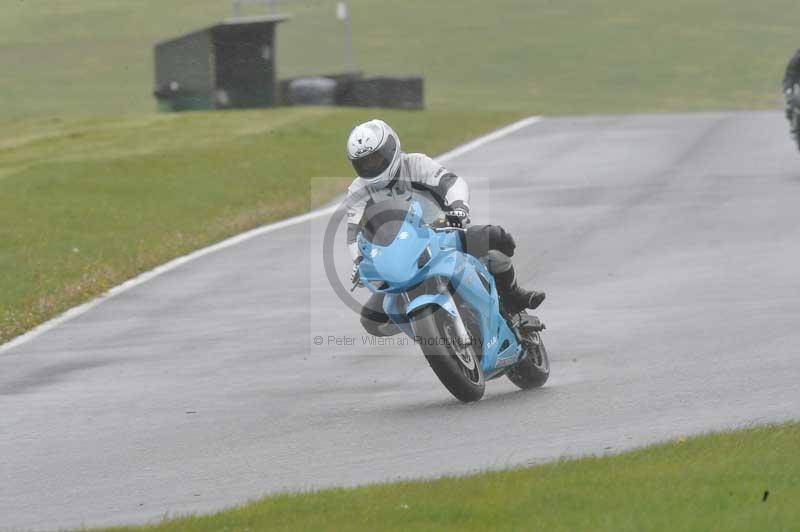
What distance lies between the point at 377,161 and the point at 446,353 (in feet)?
4.08

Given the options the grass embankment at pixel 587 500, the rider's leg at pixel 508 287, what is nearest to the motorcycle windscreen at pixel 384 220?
the rider's leg at pixel 508 287

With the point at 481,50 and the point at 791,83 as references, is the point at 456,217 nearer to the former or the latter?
the point at 791,83

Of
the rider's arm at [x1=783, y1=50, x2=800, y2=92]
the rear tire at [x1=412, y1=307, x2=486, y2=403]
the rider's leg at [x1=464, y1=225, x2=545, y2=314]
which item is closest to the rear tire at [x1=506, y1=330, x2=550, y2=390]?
the rider's leg at [x1=464, y1=225, x2=545, y2=314]

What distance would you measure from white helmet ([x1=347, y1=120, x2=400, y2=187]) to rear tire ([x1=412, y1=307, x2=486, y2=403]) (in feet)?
3.01

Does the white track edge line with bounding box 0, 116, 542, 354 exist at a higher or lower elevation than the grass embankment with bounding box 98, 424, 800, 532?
lower

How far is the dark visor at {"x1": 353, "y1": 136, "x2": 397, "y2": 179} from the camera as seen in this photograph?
32.3ft

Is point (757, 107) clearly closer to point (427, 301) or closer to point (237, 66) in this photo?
point (237, 66)

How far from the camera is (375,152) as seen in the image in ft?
32.2

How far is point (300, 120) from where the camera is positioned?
3359 cm

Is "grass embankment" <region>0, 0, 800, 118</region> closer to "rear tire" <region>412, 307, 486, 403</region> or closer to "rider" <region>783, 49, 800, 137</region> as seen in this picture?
"rider" <region>783, 49, 800, 137</region>

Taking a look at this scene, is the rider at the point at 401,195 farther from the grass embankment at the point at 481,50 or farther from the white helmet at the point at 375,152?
the grass embankment at the point at 481,50

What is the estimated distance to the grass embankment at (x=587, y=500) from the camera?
667 cm

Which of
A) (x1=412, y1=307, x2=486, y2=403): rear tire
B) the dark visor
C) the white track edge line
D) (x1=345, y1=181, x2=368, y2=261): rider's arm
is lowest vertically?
the white track edge line

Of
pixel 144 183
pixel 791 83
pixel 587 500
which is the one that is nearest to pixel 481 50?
pixel 144 183
